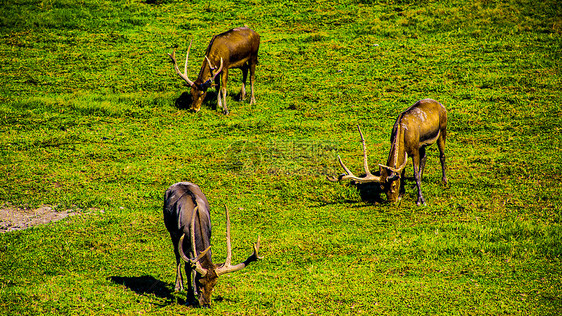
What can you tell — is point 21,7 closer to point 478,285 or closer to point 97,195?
point 97,195

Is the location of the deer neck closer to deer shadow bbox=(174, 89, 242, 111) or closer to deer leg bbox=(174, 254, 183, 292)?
deer leg bbox=(174, 254, 183, 292)

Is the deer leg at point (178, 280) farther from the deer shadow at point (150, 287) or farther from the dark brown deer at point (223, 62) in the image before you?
the dark brown deer at point (223, 62)

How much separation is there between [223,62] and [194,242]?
42.4ft

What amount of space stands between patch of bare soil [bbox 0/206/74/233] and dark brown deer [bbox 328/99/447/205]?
26.3ft

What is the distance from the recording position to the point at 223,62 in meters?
21.9

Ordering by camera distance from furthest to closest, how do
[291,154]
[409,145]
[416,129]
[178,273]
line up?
[291,154]
[416,129]
[409,145]
[178,273]

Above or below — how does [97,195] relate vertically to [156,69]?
below

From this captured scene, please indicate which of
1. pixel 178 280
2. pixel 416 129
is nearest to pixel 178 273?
pixel 178 280

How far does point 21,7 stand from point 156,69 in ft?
40.1

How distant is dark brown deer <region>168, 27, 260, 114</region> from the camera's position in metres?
21.4

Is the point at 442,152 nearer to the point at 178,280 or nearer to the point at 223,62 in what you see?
the point at 178,280

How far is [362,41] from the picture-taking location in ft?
92.1

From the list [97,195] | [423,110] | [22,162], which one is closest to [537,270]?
[423,110]

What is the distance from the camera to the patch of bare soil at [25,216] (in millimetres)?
14294
